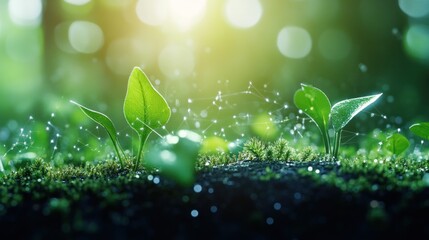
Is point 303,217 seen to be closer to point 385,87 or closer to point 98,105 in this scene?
point 98,105

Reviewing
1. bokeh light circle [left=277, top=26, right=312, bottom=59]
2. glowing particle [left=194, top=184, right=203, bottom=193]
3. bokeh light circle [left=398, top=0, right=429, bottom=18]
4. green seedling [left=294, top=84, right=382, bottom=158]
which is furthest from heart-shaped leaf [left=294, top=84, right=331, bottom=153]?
bokeh light circle [left=398, top=0, right=429, bottom=18]

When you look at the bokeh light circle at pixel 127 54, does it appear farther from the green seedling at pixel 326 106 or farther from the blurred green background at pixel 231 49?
the green seedling at pixel 326 106

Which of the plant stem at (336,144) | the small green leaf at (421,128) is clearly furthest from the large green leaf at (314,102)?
the small green leaf at (421,128)

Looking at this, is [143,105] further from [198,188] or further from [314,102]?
[314,102]

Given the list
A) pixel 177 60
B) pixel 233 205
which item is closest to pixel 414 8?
pixel 177 60

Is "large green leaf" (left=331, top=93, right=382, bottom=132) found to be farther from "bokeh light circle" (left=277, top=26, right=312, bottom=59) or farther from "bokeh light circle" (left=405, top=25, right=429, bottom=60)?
"bokeh light circle" (left=405, top=25, right=429, bottom=60)

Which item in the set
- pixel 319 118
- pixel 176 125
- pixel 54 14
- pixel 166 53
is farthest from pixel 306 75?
pixel 319 118
